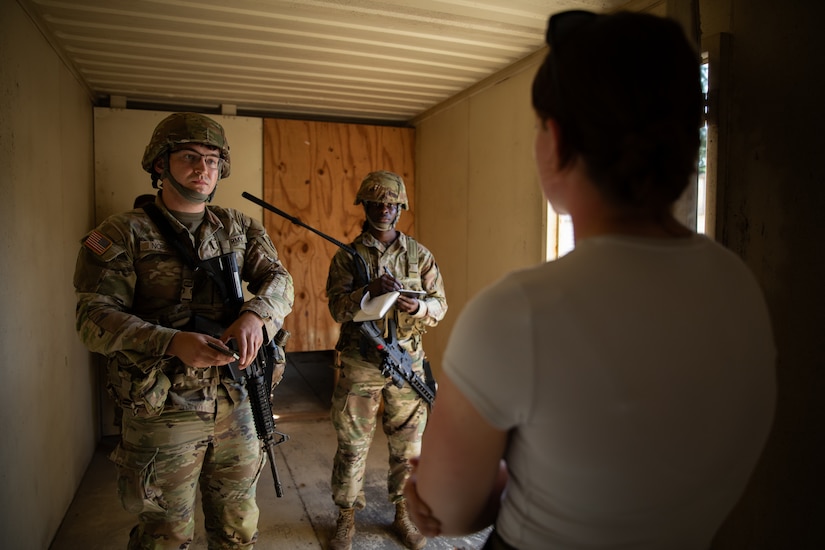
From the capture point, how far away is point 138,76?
12.5ft

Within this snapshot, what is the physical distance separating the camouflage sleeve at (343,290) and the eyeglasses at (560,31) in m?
2.17

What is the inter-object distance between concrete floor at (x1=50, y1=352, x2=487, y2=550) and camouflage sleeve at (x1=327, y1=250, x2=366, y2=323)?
1159 millimetres

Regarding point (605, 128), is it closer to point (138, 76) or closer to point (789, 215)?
point (789, 215)

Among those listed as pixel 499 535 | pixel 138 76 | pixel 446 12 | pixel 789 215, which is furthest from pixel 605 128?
pixel 138 76

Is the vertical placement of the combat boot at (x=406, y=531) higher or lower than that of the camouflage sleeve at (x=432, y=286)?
lower

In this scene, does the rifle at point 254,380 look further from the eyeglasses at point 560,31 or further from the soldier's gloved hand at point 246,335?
the eyeglasses at point 560,31

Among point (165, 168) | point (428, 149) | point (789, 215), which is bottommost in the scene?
point (789, 215)

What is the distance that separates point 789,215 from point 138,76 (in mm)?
4002

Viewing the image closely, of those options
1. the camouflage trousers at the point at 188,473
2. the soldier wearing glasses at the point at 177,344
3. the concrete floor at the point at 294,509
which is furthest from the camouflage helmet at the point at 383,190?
the concrete floor at the point at 294,509

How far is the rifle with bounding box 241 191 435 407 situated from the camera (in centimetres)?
277

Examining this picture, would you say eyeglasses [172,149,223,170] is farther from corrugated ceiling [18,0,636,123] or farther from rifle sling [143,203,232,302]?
corrugated ceiling [18,0,636,123]

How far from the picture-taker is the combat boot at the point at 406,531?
2713mm

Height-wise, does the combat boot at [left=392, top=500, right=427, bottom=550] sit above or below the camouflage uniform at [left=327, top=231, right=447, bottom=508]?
below

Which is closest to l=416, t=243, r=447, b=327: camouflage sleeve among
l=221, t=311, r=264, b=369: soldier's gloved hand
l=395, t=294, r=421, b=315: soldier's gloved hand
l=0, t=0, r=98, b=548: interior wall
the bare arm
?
l=395, t=294, r=421, b=315: soldier's gloved hand
